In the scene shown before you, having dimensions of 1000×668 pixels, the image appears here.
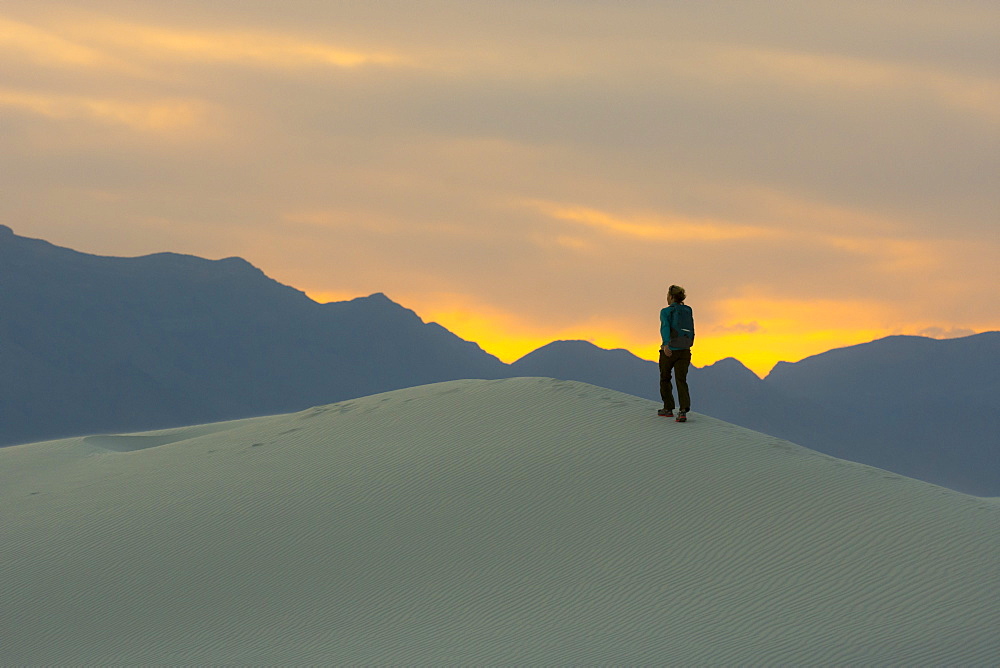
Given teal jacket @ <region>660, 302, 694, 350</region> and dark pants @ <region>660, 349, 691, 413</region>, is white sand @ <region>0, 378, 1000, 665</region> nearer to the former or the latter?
dark pants @ <region>660, 349, 691, 413</region>

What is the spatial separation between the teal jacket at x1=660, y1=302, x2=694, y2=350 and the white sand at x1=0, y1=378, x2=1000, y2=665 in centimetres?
171

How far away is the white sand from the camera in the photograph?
10047 mm

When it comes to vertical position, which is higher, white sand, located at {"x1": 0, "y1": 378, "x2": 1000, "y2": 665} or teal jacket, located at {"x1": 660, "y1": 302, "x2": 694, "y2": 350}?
teal jacket, located at {"x1": 660, "y1": 302, "x2": 694, "y2": 350}

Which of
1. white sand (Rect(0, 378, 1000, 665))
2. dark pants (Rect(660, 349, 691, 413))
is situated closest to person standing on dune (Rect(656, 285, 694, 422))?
dark pants (Rect(660, 349, 691, 413))

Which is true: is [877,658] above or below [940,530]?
below

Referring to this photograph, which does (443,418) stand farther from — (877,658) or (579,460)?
(877,658)

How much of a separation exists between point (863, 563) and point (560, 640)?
3750mm

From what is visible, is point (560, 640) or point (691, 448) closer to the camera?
point (560, 640)

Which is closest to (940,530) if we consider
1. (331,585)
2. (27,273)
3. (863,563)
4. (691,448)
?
(863,563)

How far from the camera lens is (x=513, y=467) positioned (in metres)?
14.7

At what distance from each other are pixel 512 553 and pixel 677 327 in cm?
402

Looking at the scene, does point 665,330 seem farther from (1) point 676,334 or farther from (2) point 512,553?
(2) point 512,553

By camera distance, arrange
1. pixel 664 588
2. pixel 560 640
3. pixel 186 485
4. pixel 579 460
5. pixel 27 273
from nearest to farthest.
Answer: pixel 560 640 < pixel 664 588 < pixel 579 460 < pixel 186 485 < pixel 27 273

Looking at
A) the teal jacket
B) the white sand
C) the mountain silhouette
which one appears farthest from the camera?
the mountain silhouette
